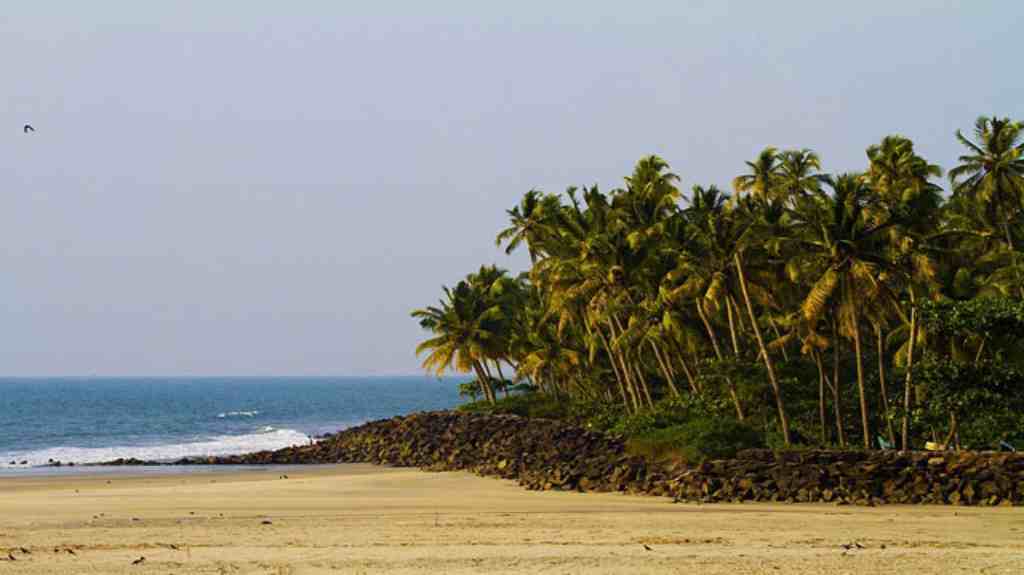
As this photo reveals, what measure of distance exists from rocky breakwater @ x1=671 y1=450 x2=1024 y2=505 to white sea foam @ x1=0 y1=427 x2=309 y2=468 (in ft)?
145

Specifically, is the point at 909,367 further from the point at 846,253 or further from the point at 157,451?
the point at 157,451

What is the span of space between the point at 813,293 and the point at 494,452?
747 inches

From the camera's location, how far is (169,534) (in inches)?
996

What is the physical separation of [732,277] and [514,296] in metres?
31.2

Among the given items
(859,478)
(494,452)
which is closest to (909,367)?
(859,478)

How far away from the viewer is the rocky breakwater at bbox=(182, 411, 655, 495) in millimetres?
37844

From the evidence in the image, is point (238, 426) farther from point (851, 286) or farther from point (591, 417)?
point (851, 286)

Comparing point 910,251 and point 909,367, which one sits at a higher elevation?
point 910,251

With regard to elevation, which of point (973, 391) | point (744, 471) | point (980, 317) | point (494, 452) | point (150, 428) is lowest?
point (150, 428)

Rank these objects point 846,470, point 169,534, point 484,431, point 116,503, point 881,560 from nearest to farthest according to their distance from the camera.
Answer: point 881,560
point 169,534
point 846,470
point 116,503
point 484,431

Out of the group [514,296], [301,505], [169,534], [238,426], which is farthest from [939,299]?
[238,426]

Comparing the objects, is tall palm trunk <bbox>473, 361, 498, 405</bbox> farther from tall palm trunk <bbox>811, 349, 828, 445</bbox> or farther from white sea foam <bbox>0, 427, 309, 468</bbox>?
tall palm trunk <bbox>811, 349, 828, 445</bbox>

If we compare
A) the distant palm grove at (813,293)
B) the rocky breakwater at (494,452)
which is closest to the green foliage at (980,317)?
the distant palm grove at (813,293)

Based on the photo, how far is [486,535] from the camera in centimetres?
2398
